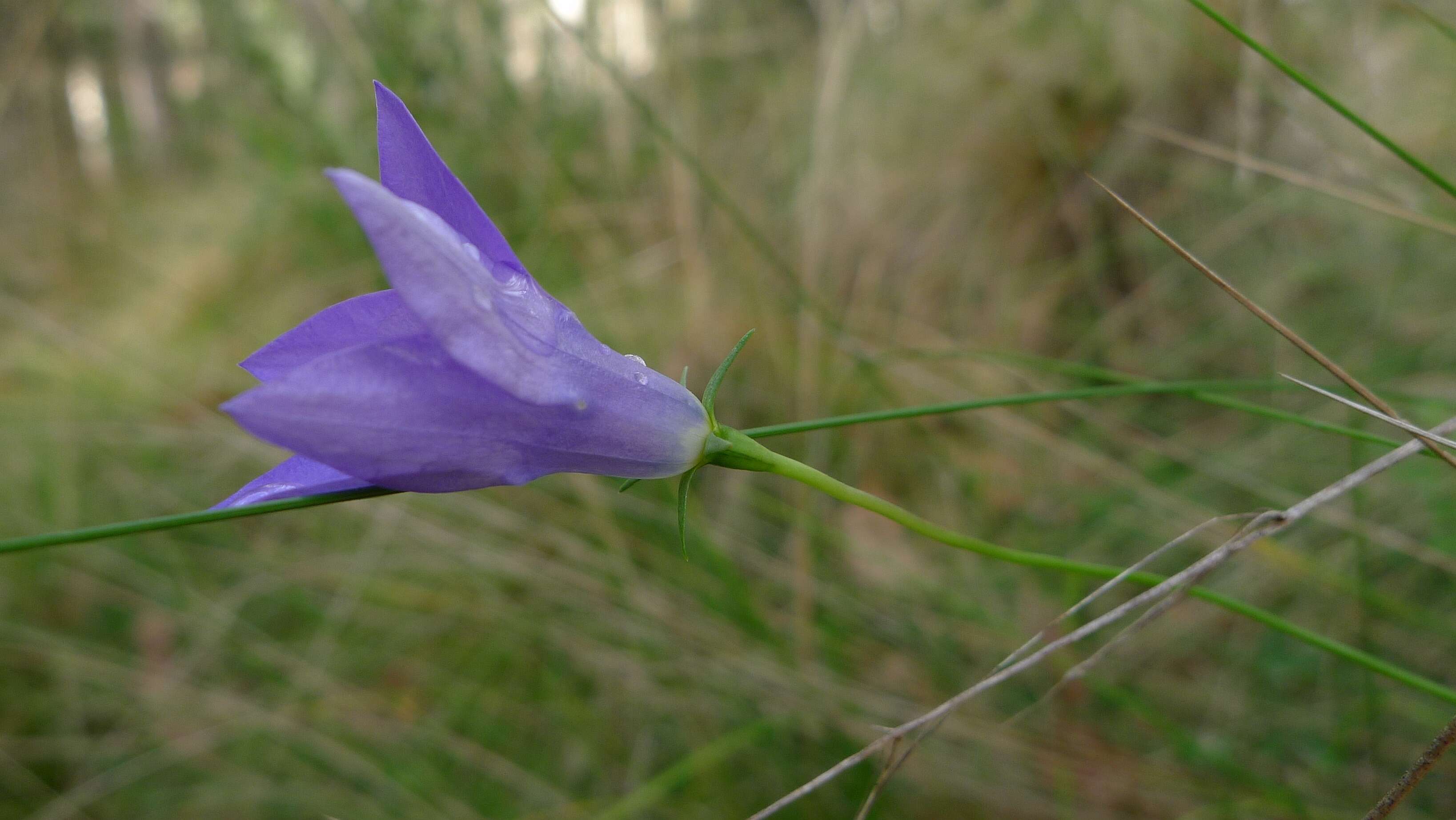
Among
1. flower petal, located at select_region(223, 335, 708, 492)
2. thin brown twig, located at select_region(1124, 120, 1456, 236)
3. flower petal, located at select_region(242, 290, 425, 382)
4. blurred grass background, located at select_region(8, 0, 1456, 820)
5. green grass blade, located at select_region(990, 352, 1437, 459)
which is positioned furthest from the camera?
blurred grass background, located at select_region(8, 0, 1456, 820)

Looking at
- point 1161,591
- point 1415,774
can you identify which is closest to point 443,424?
point 1161,591

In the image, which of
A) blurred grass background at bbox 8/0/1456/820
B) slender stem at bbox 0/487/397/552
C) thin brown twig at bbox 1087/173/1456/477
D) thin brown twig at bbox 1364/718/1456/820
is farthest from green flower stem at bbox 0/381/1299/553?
blurred grass background at bbox 8/0/1456/820

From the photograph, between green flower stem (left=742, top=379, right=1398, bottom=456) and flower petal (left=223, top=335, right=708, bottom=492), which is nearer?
flower petal (left=223, top=335, right=708, bottom=492)

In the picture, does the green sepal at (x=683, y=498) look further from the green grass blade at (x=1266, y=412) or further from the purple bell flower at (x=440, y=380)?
the green grass blade at (x=1266, y=412)

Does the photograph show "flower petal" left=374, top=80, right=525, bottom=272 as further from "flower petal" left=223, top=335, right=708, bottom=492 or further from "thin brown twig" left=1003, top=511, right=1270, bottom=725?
"thin brown twig" left=1003, top=511, right=1270, bottom=725

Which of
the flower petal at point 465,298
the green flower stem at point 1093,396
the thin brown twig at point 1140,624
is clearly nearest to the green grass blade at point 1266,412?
the green flower stem at point 1093,396

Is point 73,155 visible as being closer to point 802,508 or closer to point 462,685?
point 462,685

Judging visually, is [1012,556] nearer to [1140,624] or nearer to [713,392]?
[1140,624]

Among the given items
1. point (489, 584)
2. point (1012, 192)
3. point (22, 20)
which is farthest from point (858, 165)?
point (22, 20)
